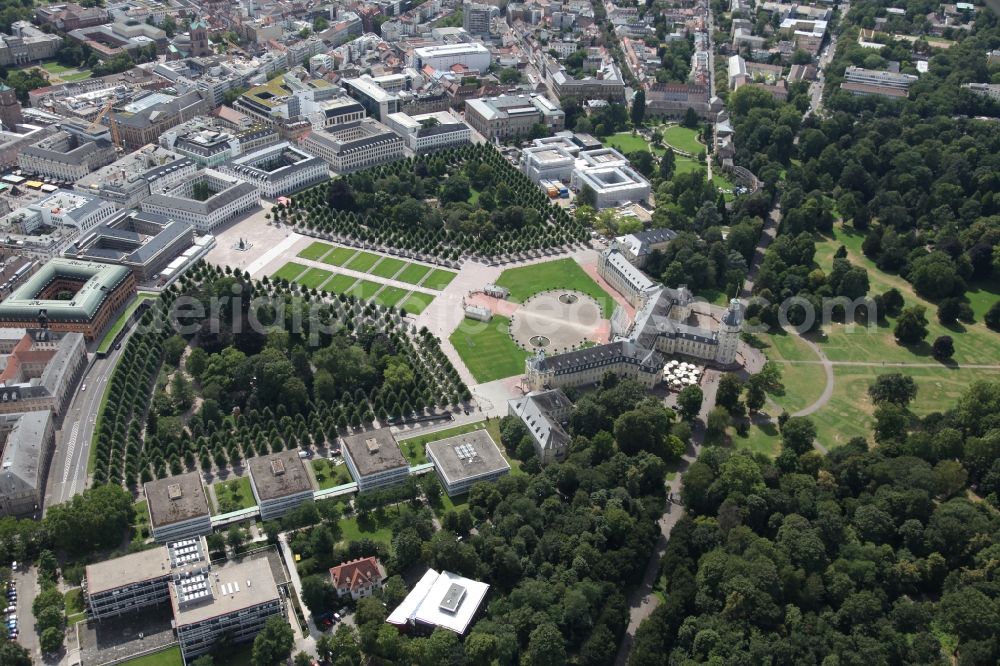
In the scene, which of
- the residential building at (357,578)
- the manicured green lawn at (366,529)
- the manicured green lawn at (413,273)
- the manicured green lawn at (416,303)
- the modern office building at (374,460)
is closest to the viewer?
the residential building at (357,578)

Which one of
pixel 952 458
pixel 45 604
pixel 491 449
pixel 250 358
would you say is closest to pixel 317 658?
pixel 45 604

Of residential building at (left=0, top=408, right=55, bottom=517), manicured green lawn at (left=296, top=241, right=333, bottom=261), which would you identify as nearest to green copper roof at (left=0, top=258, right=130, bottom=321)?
residential building at (left=0, top=408, right=55, bottom=517)

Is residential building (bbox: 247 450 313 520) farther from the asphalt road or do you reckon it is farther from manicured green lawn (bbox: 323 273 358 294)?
manicured green lawn (bbox: 323 273 358 294)

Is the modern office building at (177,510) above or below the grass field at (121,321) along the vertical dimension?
above

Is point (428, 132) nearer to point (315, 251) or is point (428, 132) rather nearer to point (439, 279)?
point (315, 251)

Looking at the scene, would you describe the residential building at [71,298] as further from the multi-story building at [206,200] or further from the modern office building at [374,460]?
the modern office building at [374,460]

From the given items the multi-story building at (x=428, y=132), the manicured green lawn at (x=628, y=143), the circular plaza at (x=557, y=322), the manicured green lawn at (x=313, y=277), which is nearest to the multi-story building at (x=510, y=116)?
the multi-story building at (x=428, y=132)

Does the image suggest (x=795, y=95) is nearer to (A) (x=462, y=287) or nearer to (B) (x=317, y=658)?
(A) (x=462, y=287)

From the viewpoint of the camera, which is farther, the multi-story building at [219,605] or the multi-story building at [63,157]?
the multi-story building at [63,157]
